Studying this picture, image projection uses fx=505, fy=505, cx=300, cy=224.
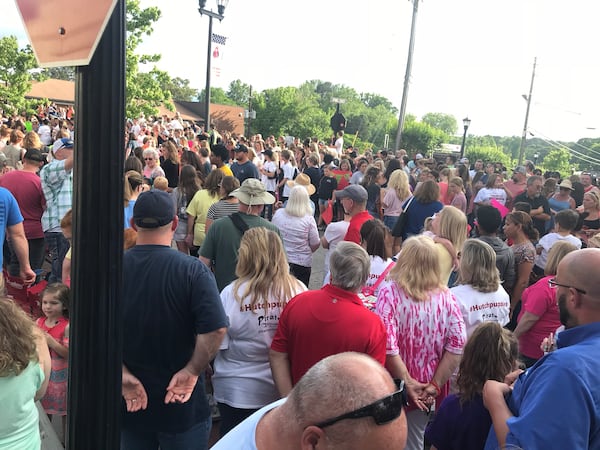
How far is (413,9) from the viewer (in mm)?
21734

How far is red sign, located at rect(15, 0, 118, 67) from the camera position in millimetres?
1058

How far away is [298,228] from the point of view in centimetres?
546

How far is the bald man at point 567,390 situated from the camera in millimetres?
1796

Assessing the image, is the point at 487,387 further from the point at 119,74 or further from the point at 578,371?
the point at 119,74

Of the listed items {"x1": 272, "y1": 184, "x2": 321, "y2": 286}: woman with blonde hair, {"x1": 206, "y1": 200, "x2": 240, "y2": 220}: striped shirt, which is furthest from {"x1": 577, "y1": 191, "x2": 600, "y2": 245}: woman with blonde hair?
{"x1": 206, "y1": 200, "x2": 240, "y2": 220}: striped shirt

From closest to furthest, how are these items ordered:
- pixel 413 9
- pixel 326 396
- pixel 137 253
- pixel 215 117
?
pixel 326 396 < pixel 137 253 < pixel 413 9 < pixel 215 117

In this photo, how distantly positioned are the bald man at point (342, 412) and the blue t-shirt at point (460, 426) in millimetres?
1324

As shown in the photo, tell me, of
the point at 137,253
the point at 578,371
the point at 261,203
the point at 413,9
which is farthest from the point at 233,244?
the point at 413,9

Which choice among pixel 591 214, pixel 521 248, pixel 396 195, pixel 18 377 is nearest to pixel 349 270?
pixel 18 377

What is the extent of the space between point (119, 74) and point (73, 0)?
0.82 feet

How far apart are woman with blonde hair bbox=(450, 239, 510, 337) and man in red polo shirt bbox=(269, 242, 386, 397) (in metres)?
1.07

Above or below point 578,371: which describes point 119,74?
above

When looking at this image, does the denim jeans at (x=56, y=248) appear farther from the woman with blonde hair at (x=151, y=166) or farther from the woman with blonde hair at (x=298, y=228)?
the woman with blonde hair at (x=151, y=166)

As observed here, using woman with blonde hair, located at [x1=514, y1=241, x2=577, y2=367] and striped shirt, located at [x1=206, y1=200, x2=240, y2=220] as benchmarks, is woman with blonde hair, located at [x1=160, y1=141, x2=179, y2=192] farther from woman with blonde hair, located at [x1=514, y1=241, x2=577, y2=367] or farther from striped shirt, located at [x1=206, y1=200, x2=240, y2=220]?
woman with blonde hair, located at [x1=514, y1=241, x2=577, y2=367]
